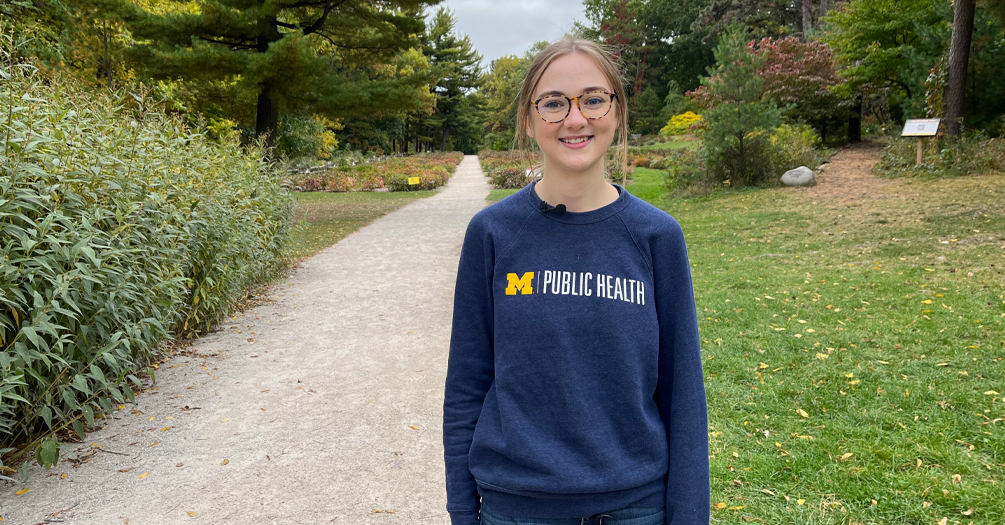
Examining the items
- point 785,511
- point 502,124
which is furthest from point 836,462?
point 502,124

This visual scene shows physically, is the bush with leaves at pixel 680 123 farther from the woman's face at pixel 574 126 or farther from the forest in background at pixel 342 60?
the woman's face at pixel 574 126

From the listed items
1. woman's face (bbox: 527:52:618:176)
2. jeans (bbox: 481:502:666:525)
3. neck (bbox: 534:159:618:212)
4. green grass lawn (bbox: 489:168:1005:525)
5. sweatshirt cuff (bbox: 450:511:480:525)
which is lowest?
green grass lawn (bbox: 489:168:1005:525)

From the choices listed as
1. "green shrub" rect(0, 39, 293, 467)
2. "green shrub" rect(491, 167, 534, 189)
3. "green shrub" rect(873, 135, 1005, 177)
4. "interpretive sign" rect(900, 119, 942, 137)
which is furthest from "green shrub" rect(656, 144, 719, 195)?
"green shrub" rect(0, 39, 293, 467)

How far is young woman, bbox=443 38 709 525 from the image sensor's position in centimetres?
125

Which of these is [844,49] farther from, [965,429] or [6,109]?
[6,109]

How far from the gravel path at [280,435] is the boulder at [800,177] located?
11.7 meters

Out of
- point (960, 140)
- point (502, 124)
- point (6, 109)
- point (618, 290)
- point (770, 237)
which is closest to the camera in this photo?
point (618, 290)

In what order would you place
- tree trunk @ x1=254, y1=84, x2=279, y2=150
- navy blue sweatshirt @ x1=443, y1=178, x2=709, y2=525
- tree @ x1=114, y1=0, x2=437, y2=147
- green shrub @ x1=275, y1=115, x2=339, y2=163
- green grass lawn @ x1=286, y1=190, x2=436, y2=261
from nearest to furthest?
navy blue sweatshirt @ x1=443, y1=178, x2=709, y2=525, green grass lawn @ x1=286, y1=190, x2=436, y2=261, tree @ x1=114, y1=0, x2=437, y2=147, tree trunk @ x1=254, y1=84, x2=279, y2=150, green shrub @ x1=275, y1=115, x2=339, y2=163

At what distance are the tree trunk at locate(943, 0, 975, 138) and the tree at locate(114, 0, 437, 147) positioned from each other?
1252 centimetres

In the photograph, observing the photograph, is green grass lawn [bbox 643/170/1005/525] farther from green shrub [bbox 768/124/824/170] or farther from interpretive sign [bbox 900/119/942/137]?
green shrub [bbox 768/124/824/170]

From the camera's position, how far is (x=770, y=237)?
10.2 m

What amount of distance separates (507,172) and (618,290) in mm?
23487

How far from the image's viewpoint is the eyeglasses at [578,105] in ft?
4.38

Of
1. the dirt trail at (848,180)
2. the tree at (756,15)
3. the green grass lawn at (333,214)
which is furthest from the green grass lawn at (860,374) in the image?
the tree at (756,15)
